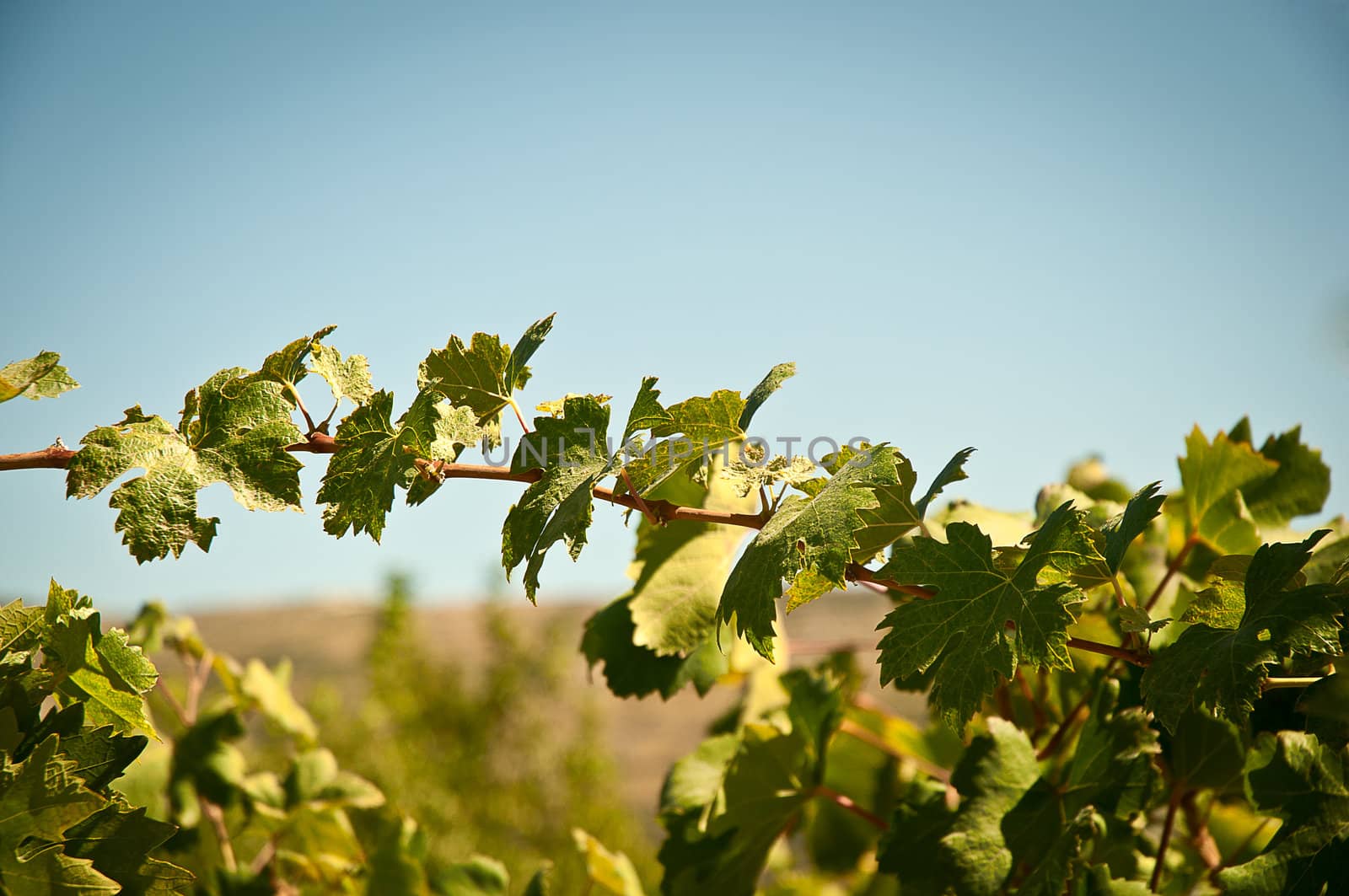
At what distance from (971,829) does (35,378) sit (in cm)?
91

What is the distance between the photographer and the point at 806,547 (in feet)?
2.17

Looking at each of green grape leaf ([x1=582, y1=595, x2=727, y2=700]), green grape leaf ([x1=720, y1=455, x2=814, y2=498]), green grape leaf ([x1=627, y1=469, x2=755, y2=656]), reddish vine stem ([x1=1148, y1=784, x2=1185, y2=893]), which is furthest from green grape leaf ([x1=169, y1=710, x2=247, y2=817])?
reddish vine stem ([x1=1148, y1=784, x2=1185, y2=893])

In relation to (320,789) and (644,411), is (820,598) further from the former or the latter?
(320,789)

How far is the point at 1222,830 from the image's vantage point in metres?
1.30

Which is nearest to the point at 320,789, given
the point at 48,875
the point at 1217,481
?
the point at 48,875

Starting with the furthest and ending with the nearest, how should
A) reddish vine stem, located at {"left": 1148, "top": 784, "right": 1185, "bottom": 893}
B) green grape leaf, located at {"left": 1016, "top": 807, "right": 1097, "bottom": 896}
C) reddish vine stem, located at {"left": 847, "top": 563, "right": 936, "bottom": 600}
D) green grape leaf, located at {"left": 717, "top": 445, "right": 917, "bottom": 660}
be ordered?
reddish vine stem, located at {"left": 1148, "top": 784, "right": 1185, "bottom": 893} < green grape leaf, located at {"left": 1016, "top": 807, "right": 1097, "bottom": 896} < reddish vine stem, located at {"left": 847, "top": 563, "right": 936, "bottom": 600} < green grape leaf, located at {"left": 717, "top": 445, "right": 917, "bottom": 660}

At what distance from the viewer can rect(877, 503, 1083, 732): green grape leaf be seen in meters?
0.70

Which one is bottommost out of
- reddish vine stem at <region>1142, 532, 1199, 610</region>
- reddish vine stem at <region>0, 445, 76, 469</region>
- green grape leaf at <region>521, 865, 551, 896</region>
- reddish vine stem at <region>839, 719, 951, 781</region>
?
green grape leaf at <region>521, 865, 551, 896</region>

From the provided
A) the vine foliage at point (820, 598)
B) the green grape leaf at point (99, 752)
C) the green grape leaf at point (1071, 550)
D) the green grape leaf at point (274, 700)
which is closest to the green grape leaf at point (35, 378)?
the vine foliage at point (820, 598)

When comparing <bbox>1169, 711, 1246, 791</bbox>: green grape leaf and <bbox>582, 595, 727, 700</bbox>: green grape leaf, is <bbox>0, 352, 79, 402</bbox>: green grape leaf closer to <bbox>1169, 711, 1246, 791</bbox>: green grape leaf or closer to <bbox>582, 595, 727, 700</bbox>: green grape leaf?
<bbox>582, 595, 727, 700</bbox>: green grape leaf

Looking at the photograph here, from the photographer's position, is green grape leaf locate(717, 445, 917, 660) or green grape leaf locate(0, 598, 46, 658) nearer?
green grape leaf locate(717, 445, 917, 660)

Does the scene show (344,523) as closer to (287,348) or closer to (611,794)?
(287,348)

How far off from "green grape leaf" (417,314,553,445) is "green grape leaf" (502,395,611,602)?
0.06 meters

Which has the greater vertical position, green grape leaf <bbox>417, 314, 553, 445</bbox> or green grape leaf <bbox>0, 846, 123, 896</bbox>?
green grape leaf <bbox>417, 314, 553, 445</bbox>
